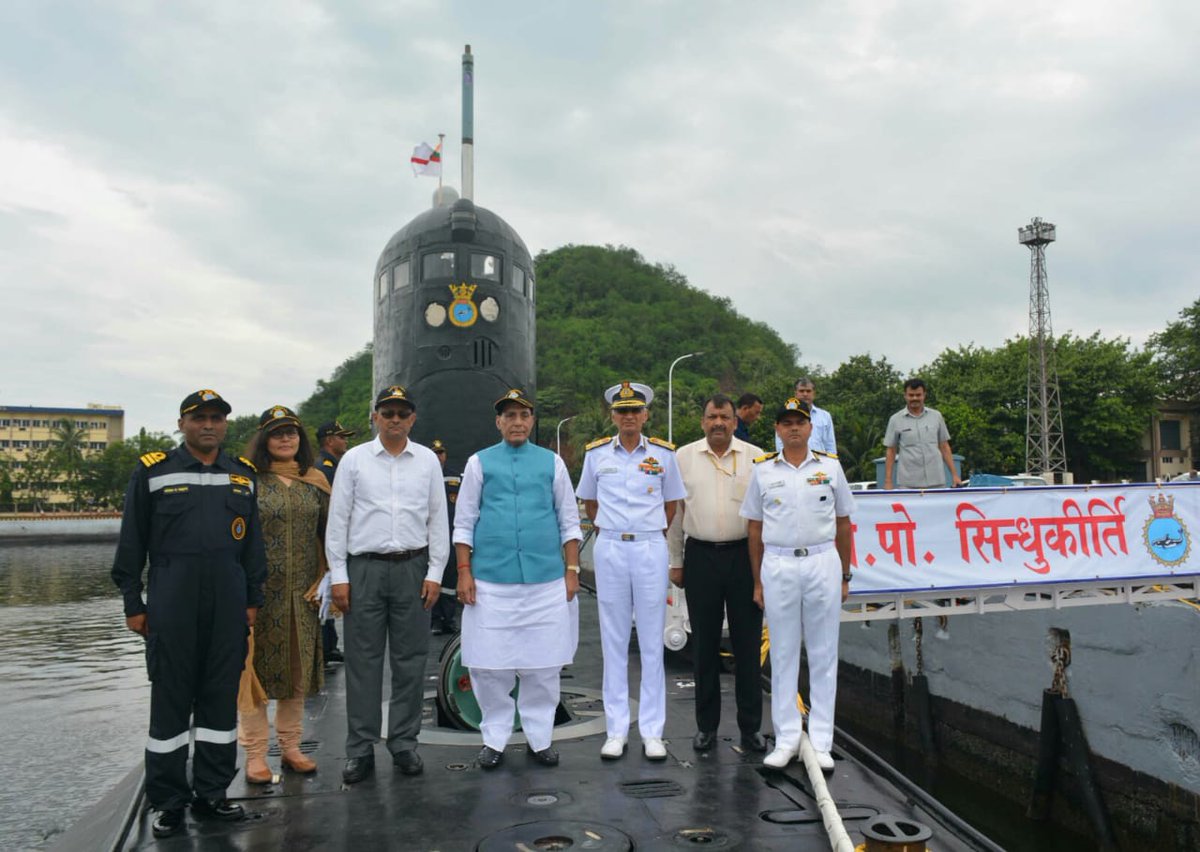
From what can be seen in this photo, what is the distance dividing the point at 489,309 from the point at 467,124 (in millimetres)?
2786

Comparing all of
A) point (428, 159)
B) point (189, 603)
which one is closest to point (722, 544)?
point (189, 603)

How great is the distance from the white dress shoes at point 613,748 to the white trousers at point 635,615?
0.05 meters

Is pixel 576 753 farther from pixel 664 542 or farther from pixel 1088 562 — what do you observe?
pixel 1088 562

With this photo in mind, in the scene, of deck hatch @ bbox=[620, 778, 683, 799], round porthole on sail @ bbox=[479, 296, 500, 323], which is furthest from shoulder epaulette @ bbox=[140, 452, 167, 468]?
round porthole on sail @ bbox=[479, 296, 500, 323]

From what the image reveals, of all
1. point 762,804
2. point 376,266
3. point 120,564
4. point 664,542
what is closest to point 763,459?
point 664,542

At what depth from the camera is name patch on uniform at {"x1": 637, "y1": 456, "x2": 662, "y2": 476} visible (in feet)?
16.1

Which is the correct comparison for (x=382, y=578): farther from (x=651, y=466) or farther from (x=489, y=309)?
(x=489, y=309)

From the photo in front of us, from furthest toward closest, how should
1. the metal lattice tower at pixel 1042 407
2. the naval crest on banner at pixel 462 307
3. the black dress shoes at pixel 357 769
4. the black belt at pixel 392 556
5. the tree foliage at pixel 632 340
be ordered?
1. the tree foliage at pixel 632 340
2. the metal lattice tower at pixel 1042 407
3. the naval crest on banner at pixel 462 307
4. the black belt at pixel 392 556
5. the black dress shoes at pixel 357 769

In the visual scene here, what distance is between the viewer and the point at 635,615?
4941mm

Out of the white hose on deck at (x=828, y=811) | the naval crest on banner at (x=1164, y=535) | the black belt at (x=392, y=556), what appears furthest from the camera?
the naval crest on banner at (x=1164, y=535)

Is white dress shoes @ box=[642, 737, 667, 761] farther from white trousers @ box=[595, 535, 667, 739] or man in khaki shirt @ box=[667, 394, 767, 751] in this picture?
man in khaki shirt @ box=[667, 394, 767, 751]

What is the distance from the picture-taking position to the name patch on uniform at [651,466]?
4.91m

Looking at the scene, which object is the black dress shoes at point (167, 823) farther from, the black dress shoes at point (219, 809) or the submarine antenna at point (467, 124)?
the submarine antenna at point (467, 124)

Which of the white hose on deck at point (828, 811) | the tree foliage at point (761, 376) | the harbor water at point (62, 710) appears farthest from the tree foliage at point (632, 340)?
the white hose on deck at point (828, 811)
